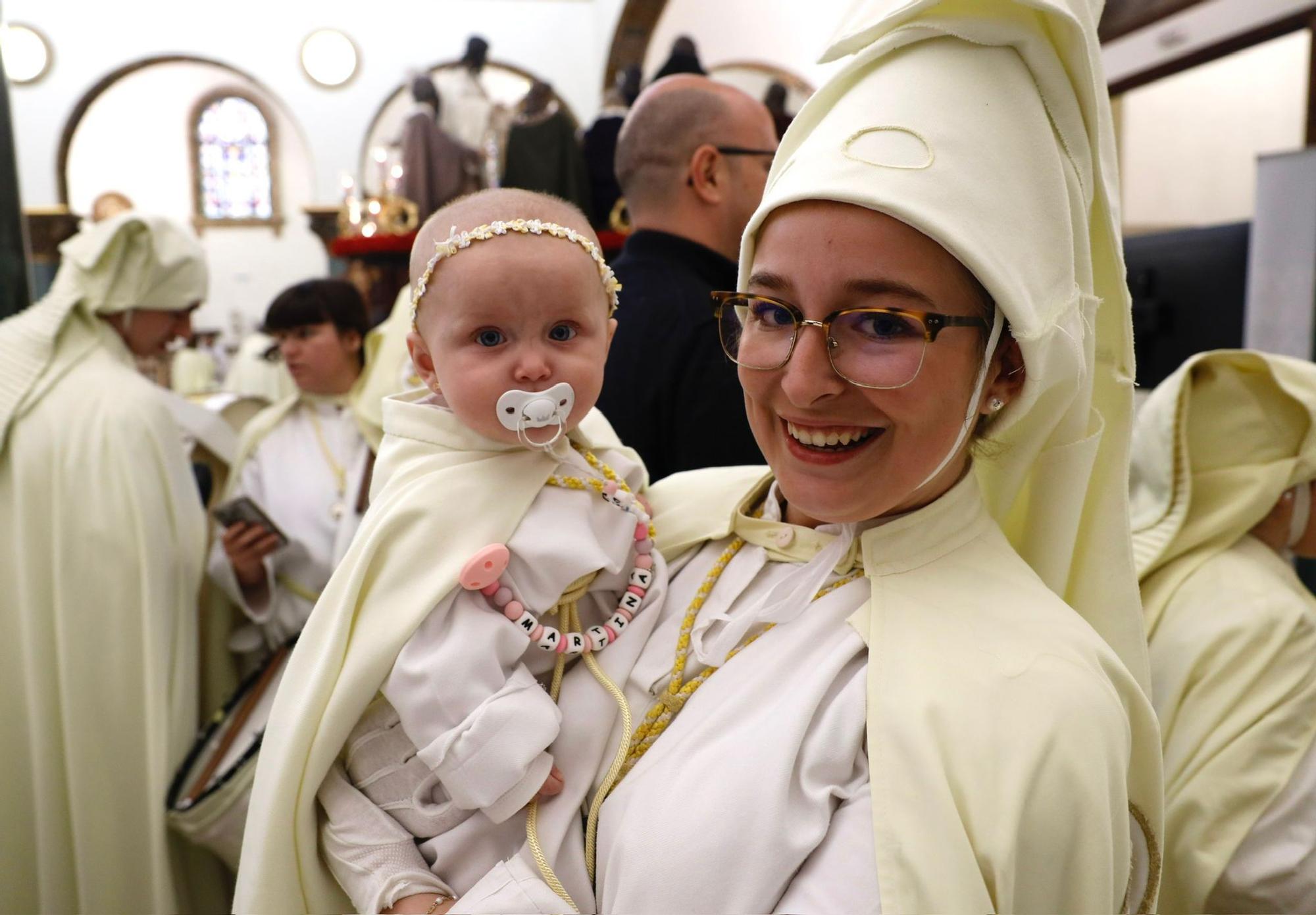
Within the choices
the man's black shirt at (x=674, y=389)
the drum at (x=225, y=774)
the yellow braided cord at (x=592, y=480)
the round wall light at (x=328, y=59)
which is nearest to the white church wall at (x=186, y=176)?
the round wall light at (x=328, y=59)

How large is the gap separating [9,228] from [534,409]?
9.36 ft

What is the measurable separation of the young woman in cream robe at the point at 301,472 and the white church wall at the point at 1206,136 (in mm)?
9075

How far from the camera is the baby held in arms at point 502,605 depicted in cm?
142

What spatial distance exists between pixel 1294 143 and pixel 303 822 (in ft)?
39.6

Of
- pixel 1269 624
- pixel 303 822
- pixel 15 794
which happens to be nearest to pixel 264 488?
pixel 15 794

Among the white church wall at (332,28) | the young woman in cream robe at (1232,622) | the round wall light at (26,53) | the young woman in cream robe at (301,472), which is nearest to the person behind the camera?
the young woman in cream robe at (1232,622)

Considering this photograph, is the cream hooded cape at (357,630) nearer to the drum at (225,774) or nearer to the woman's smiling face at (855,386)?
the woman's smiling face at (855,386)

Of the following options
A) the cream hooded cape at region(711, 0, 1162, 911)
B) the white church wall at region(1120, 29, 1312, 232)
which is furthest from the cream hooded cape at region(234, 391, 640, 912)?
the white church wall at region(1120, 29, 1312, 232)

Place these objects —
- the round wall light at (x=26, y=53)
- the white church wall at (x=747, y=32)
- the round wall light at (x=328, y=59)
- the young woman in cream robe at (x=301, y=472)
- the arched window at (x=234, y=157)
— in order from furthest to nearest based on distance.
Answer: the arched window at (x=234, y=157), the round wall light at (x=328, y=59), the round wall light at (x=26, y=53), the white church wall at (x=747, y=32), the young woman in cream robe at (x=301, y=472)

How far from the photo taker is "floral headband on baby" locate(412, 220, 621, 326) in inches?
61.0

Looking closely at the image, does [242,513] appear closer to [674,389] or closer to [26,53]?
[674,389]

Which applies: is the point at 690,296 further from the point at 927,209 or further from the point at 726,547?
the point at 927,209

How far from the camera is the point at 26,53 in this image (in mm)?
14156

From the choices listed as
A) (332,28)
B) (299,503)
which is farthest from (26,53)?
(299,503)
